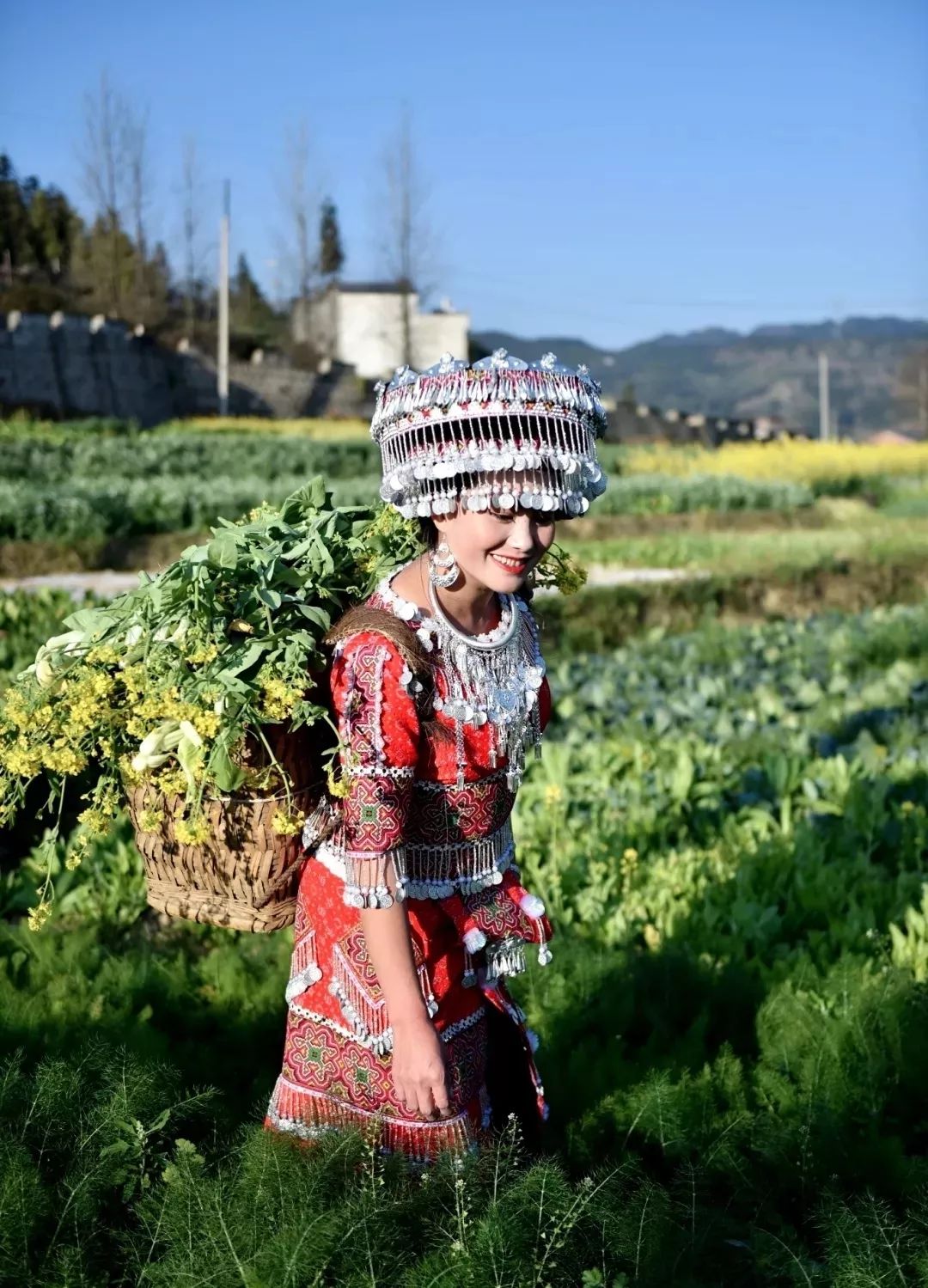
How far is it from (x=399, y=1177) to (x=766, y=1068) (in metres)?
1.50

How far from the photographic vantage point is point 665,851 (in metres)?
4.65

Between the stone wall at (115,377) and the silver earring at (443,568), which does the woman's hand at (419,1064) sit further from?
the stone wall at (115,377)

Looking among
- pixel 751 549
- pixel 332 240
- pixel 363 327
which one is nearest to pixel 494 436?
pixel 751 549

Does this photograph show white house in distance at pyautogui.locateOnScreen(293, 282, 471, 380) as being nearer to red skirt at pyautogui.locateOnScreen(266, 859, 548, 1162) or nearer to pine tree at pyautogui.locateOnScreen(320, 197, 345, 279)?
pine tree at pyautogui.locateOnScreen(320, 197, 345, 279)

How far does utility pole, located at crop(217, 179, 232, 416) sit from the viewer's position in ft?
119

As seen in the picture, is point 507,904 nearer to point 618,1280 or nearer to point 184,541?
point 618,1280

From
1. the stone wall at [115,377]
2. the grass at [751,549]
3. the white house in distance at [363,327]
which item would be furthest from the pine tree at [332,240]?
the grass at [751,549]

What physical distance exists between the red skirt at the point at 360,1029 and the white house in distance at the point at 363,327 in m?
55.9

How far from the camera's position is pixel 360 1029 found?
2098 mm

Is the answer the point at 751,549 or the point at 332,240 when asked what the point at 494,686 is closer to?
the point at 751,549

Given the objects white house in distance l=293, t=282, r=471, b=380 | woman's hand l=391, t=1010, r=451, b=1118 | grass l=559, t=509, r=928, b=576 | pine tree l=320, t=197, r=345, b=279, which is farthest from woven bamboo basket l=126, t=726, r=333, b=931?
pine tree l=320, t=197, r=345, b=279

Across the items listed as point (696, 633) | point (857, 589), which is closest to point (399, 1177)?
point (696, 633)

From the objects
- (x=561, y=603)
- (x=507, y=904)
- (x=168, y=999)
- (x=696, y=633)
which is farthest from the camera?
(x=561, y=603)

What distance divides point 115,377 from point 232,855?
34729mm
